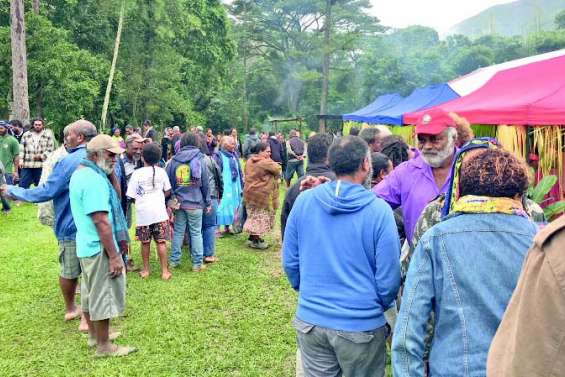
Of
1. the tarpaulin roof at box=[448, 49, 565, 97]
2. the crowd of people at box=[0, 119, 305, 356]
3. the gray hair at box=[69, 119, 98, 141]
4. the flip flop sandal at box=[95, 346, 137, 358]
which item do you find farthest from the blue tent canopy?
the flip flop sandal at box=[95, 346, 137, 358]

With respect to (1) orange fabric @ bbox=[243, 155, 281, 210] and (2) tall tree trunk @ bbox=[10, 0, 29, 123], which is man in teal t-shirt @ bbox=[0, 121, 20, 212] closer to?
(2) tall tree trunk @ bbox=[10, 0, 29, 123]

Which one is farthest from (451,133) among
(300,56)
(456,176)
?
(300,56)

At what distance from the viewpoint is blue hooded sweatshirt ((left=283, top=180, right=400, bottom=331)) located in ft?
7.52

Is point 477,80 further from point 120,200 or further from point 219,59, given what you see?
point 219,59

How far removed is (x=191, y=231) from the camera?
20.5 feet

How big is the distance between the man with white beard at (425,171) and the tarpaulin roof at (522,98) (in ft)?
8.86

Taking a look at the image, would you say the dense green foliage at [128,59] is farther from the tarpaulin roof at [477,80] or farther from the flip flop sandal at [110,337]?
the flip flop sandal at [110,337]

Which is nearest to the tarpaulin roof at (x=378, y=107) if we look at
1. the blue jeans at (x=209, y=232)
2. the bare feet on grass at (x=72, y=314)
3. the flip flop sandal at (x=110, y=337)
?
the blue jeans at (x=209, y=232)

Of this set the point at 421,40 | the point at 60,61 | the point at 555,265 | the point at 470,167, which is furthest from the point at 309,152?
the point at 421,40

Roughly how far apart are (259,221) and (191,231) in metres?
1.45

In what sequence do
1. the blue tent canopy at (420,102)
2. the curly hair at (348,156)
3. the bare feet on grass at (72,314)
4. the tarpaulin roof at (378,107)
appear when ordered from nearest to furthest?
the curly hair at (348,156) → the bare feet on grass at (72,314) → the blue tent canopy at (420,102) → the tarpaulin roof at (378,107)

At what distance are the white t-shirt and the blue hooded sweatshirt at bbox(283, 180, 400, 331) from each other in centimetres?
368

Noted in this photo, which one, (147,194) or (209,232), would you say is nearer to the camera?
(147,194)

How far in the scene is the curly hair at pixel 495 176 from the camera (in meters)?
1.70
